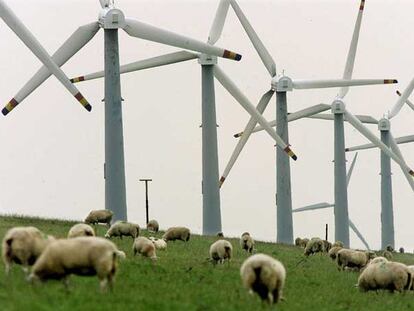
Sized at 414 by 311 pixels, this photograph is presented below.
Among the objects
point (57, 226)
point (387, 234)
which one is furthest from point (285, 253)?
point (387, 234)

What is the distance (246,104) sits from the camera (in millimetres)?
64000

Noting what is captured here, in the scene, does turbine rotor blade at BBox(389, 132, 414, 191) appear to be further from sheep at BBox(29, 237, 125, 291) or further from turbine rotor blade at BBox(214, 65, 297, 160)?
sheep at BBox(29, 237, 125, 291)

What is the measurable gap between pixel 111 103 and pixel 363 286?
26.1 m

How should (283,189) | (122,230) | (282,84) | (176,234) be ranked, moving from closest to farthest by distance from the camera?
1. (122,230)
2. (176,234)
3. (283,189)
4. (282,84)

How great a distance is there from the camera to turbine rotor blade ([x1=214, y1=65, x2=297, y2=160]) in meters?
62.9

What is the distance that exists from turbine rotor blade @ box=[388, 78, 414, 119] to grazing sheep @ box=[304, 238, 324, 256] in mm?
33927

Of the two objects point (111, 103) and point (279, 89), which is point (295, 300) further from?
point (279, 89)

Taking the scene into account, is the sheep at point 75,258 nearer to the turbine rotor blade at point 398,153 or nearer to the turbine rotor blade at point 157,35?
the turbine rotor blade at point 157,35

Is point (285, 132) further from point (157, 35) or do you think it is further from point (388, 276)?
point (388, 276)

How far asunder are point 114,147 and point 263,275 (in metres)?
32.3

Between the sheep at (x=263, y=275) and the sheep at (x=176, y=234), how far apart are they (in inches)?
892

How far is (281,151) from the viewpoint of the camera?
71.2m

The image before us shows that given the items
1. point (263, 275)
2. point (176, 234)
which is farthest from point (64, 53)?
point (263, 275)

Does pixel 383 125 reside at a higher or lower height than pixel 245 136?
higher
